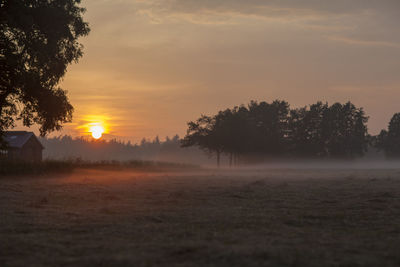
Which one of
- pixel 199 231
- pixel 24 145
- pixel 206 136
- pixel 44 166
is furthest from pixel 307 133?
pixel 199 231

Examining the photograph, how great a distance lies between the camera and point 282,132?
101 meters

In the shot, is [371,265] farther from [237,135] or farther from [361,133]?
[361,133]

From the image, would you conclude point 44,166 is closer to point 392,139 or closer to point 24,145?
point 24,145

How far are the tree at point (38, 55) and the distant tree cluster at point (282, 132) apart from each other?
5759cm

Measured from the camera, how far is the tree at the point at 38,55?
88.8 feet

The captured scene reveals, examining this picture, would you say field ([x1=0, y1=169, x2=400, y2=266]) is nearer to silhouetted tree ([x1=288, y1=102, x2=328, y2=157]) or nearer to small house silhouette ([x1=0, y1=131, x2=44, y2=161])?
small house silhouette ([x1=0, y1=131, x2=44, y2=161])

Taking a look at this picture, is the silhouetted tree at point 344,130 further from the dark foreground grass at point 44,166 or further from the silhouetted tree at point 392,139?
the dark foreground grass at point 44,166

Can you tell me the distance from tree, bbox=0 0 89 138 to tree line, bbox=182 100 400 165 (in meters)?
57.6

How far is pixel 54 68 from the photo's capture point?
98.4 ft

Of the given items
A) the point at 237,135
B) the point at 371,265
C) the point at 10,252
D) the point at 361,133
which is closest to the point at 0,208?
the point at 10,252

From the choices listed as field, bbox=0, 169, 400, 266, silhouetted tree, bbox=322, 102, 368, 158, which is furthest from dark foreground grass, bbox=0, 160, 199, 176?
silhouetted tree, bbox=322, 102, 368, 158

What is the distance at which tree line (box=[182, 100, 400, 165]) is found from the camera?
88875mm

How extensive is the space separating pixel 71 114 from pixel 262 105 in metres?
71.7

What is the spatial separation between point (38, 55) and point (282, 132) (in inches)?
3097
